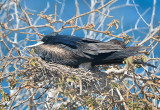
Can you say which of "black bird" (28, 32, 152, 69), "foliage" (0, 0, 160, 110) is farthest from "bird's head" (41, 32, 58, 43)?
"foliage" (0, 0, 160, 110)

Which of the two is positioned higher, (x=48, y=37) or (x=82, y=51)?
(x=48, y=37)

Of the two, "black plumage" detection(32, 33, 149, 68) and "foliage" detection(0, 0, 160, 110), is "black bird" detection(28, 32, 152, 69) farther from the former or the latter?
"foliage" detection(0, 0, 160, 110)

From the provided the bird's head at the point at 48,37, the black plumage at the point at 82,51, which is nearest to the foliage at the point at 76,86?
the black plumage at the point at 82,51

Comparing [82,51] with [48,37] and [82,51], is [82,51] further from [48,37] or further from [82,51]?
[48,37]

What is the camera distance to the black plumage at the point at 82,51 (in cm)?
249

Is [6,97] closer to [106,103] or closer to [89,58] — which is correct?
[106,103]

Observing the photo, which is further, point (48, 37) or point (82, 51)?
point (48, 37)

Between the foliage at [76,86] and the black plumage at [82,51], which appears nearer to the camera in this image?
the foliage at [76,86]

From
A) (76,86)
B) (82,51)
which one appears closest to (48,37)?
(82,51)

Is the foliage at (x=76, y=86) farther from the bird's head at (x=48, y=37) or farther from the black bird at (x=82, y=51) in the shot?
the bird's head at (x=48, y=37)

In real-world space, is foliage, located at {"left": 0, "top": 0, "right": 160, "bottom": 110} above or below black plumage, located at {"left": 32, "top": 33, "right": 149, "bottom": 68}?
below

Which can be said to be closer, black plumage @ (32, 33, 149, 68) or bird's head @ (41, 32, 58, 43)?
black plumage @ (32, 33, 149, 68)

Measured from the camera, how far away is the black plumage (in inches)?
98.1

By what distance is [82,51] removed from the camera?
8.46ft
